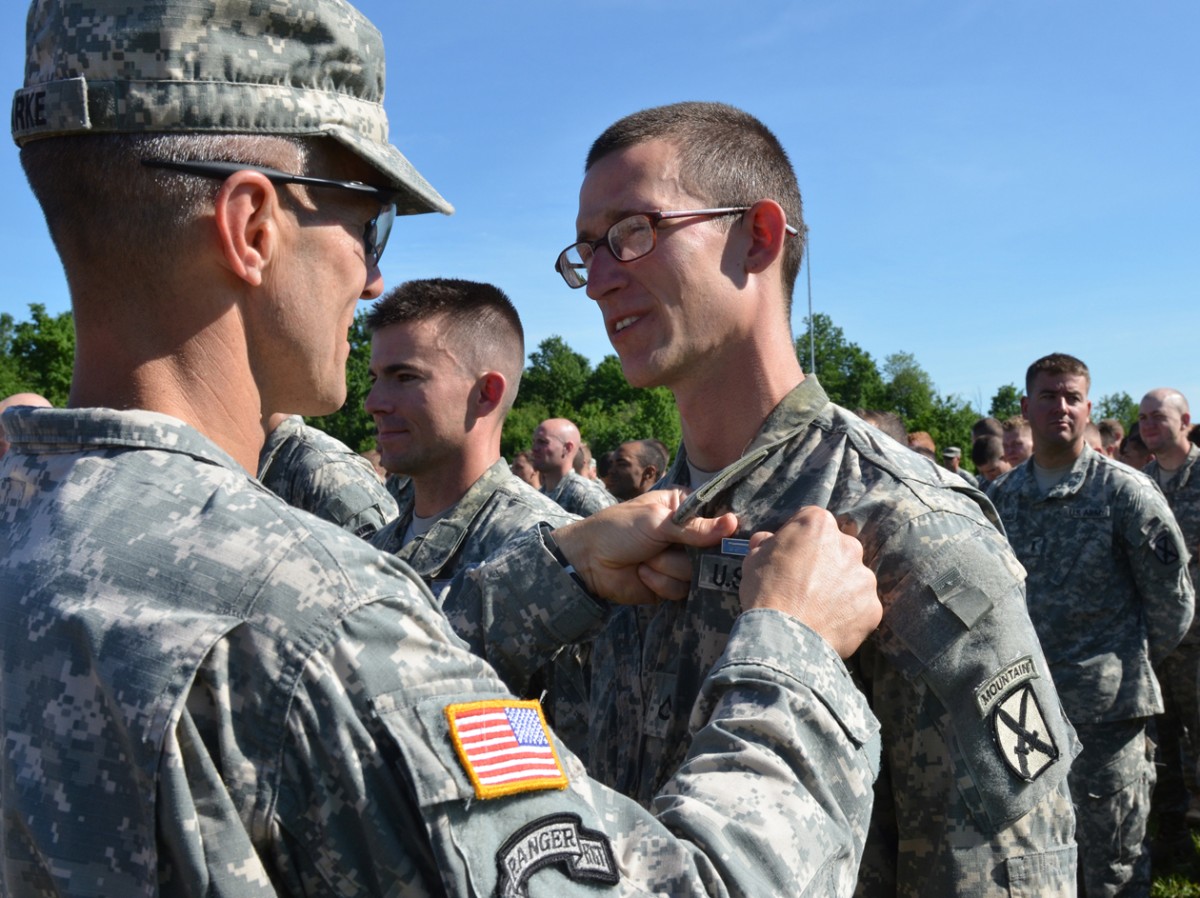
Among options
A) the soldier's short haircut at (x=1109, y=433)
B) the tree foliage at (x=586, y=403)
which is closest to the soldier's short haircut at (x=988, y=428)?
Answer: the soldier's short haircut at (x=1109, y=433)

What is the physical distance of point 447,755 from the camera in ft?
4.50

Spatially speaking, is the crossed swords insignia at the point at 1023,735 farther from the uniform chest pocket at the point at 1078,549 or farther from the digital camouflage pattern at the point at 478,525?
the uniform chest pocket at the point at 1078,549

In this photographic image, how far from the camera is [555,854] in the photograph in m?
1.40

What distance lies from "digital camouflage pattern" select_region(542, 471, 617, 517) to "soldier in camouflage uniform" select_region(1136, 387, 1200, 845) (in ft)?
16.5

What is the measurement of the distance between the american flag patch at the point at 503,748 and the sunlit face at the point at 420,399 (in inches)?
126

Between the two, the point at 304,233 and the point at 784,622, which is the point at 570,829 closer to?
the point at 784,622

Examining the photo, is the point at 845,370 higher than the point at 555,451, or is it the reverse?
the point at 845,370

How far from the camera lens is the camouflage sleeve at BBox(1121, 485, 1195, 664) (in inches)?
260

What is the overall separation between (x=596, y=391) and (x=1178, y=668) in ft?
263

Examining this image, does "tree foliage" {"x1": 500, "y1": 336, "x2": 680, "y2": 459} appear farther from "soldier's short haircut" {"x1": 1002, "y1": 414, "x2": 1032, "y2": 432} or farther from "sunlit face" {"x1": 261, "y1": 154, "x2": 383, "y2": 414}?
"sunlit face" {"x1": 261, "y1": 154, "x2": 383, "y2": 414}

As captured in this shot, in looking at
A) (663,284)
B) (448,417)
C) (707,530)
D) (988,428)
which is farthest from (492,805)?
(988,428)

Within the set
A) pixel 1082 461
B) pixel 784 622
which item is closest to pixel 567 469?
pixel 1082 461

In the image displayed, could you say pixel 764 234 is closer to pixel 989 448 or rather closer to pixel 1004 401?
pixel 989 448

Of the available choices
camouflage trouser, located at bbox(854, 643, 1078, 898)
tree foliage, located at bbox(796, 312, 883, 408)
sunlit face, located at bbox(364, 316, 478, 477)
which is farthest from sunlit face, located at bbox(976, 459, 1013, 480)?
tree foliage, located at bbox(796, 312, 883, 408)
